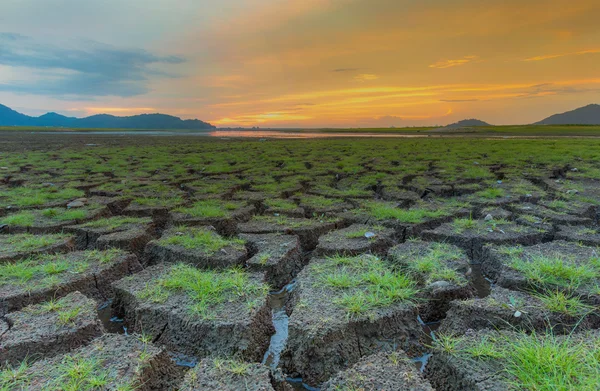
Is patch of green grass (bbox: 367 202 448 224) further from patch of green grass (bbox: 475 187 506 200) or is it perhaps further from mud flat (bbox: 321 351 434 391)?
mud flat (bbox: 321 351 434 391)

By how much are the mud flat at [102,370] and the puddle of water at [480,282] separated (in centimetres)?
170

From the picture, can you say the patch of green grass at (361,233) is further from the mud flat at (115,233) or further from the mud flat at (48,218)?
the mud flat at (48,218)

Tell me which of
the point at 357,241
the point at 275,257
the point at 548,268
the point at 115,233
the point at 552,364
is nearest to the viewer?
A: the point at 552,364

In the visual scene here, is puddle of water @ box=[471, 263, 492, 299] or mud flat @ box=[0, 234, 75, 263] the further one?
mud flat @ box=[0, 234, 75, 263]

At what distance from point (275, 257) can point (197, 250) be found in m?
0.58

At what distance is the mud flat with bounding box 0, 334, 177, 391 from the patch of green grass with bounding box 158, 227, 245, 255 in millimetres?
1073

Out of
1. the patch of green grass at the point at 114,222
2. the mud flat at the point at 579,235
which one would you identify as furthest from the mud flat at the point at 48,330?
the mud flat at the point at 579,235

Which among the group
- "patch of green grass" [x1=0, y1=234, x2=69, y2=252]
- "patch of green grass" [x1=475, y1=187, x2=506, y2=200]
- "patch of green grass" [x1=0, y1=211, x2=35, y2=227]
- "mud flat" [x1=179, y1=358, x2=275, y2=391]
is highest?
"patch of green grass" [x1=475, y1=187, x2=506, y2=200]

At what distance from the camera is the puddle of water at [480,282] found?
2074mm

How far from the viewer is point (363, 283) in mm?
1852

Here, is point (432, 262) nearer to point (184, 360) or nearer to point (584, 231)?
point (184, 360)

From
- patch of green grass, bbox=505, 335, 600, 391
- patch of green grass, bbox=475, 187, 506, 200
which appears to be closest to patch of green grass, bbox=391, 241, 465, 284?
patch of green grass, bbox=505, 335, 600, 391

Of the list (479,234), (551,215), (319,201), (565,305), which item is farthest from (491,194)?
(565,305)

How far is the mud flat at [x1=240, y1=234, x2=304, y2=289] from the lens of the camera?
2225 millimetres
